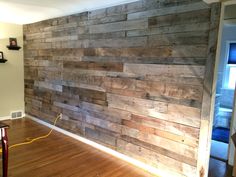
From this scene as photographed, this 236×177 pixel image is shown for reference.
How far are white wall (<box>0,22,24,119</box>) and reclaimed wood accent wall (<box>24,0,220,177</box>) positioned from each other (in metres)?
1.14

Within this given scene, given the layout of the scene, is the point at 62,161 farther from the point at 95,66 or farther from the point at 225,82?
the point at 225,82

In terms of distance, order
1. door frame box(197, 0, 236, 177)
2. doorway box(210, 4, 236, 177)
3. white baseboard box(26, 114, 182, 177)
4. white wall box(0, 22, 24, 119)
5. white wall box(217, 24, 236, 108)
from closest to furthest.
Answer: door frame box(197, 0, 236, 177), white baseboard box(26, 114, 182, 177), white wall box(0, 22, 24, 119), doorway box(210, 4, 236, 177), white wall box(217, 24, 236, 108)

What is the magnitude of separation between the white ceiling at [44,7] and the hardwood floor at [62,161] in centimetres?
225

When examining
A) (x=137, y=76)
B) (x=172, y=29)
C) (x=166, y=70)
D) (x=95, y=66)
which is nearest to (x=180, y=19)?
(x=172, y=29)

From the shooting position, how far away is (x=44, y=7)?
11.2ft

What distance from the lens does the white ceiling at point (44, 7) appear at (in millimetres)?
3073

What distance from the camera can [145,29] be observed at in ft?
8.77

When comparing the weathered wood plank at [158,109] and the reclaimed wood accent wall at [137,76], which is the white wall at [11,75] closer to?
the reclaimed wood accent wall at [137,76]

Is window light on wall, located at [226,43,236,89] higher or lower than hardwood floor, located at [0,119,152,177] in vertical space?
higher

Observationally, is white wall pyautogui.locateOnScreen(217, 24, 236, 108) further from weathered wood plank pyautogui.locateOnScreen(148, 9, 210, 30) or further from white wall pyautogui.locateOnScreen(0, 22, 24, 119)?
white wall pyautogui.locateOnScreen(0, 22, 24, 119)

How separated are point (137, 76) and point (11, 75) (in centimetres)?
342

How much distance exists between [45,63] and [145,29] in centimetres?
251

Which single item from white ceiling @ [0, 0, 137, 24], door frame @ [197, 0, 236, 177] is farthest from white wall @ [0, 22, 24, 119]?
door frame @ [197, 0, 236, 177]

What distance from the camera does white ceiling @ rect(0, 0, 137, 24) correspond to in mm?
3073
